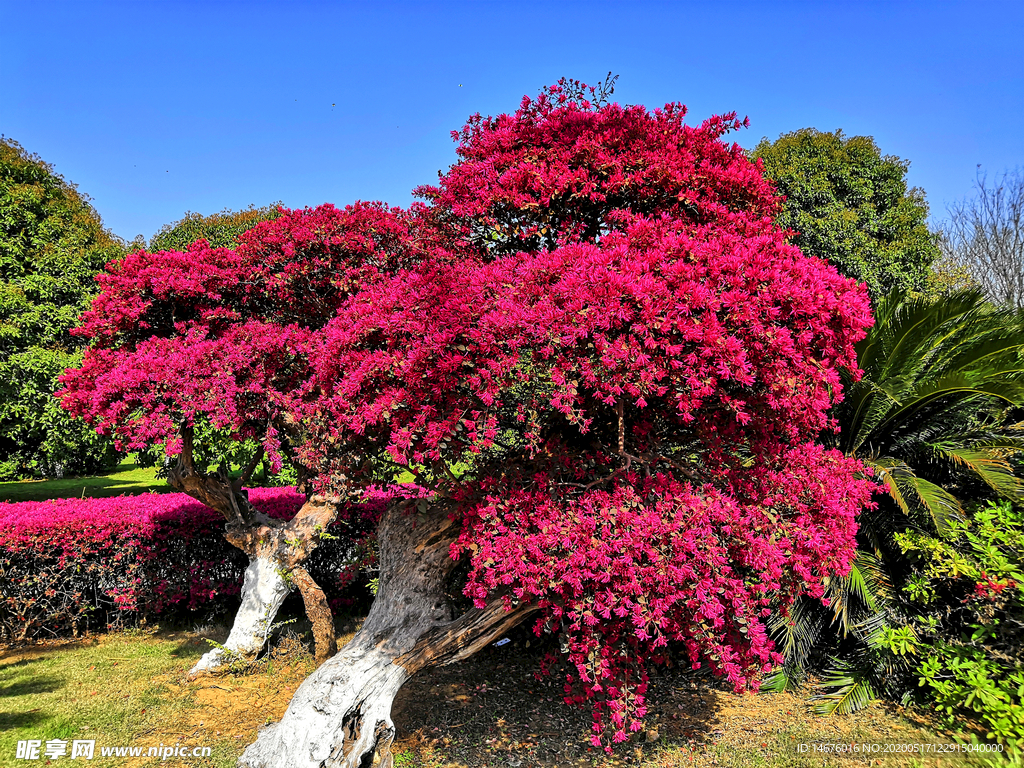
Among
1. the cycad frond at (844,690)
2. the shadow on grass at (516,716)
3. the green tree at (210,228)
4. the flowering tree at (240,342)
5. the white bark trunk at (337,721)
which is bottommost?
the shadow on grass at (516,716)

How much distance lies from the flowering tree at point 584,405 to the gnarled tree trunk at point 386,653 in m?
0.02

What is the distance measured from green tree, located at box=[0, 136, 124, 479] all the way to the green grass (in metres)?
2.20

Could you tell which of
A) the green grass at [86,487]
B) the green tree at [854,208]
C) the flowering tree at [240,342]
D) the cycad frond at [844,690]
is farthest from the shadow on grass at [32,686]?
the green tree at [854,208]

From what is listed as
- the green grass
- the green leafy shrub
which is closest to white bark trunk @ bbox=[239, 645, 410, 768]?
the green leafy shrub

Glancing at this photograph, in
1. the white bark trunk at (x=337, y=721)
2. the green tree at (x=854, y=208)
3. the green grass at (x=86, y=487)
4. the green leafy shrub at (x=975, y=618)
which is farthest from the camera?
the green grass at (x=86, y=487)

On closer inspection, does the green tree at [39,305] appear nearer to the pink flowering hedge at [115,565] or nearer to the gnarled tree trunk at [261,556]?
the pink flowering hedge at [115,565]

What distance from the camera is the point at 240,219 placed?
1295cm

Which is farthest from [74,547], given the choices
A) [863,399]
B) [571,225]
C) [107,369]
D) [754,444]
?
[863,399]

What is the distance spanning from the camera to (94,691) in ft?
18.5

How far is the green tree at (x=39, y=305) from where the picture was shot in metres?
9.69

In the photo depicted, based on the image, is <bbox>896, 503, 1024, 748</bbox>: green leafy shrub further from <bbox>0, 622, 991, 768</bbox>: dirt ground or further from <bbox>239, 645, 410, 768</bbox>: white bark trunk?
<bbox>239, 645, 410, 768</bbox>: white bark trunk

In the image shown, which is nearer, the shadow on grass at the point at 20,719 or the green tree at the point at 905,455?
the shadow on grass at the point at 20,719

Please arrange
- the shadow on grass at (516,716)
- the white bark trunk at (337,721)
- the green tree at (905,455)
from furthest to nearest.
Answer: the green tree at (905,455), the shadow on grass at (516,716), the white bark trunk at (337,721)

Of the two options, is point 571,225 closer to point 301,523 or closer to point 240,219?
point 301,523
